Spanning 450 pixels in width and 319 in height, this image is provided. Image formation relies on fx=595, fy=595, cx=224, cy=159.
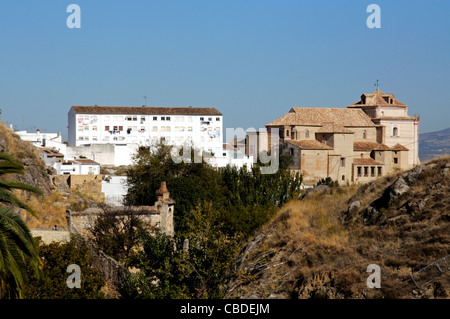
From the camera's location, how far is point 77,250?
1614cm

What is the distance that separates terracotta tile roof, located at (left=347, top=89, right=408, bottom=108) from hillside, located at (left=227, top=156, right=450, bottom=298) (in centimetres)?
5921

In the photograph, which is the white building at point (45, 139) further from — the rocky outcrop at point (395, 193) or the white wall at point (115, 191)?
the rocky outcrop at point (395, 193)

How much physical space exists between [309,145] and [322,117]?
21.7ft

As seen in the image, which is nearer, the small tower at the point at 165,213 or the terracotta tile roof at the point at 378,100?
the small tower at the point at 165,213

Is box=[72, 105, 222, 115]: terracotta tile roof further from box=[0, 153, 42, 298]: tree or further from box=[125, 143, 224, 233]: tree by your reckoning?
box=[0, 153, 42, 298]: tree

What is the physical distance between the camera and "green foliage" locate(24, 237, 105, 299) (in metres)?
14.1

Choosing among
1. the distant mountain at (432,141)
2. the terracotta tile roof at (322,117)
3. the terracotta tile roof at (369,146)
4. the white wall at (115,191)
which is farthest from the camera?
the distant mountain at (432,141)

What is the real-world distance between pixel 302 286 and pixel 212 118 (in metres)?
69.4

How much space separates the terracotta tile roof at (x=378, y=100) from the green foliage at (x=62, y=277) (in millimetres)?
61510

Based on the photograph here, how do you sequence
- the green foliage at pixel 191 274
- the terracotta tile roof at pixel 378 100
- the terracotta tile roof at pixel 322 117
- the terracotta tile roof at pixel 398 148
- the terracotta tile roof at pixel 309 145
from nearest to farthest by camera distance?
1. the green foliage at pixel 191 274
2. the terracotta tile roof at pixel 309 145
3. the terracotta tile roof at pixel 398 148
4. the terracotta tile roof at pixel 322 117
5. the terracotta tile roof at pixel 378 100

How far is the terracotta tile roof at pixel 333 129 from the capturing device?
63.7 meters

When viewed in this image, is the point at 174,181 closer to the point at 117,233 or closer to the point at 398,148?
the point at 117,233

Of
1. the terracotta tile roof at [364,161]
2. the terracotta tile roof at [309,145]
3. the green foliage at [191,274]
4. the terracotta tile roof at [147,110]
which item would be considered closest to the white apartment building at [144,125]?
the terracotta tile roof at [147,110]
